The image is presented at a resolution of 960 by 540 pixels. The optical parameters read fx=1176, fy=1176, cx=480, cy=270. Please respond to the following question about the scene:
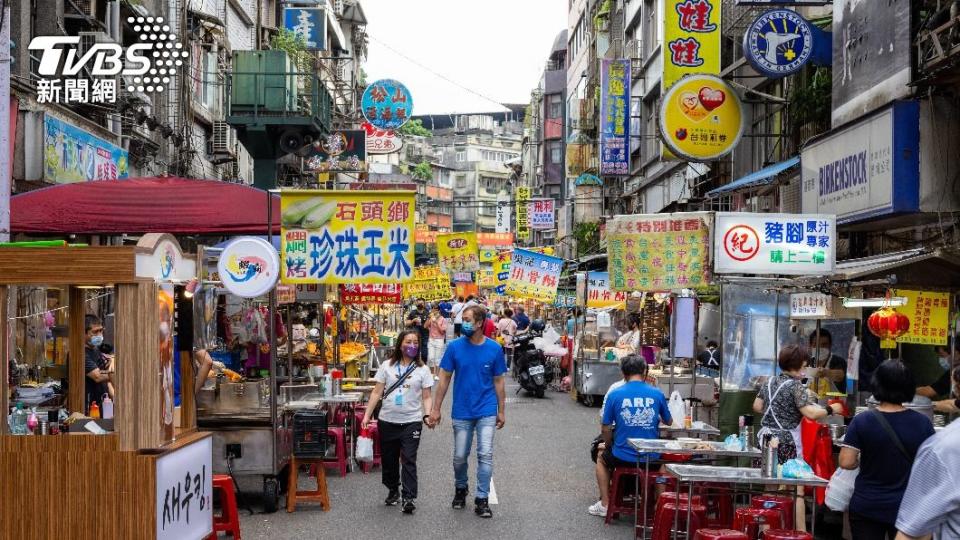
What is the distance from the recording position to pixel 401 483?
11.9 m

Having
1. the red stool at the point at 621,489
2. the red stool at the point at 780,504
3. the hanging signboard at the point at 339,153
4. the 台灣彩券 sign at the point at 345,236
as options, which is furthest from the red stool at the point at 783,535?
the hanging signboard at the point at 339,153

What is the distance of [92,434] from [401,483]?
485cm

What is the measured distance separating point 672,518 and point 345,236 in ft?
15.6

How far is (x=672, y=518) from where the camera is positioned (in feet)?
32.2

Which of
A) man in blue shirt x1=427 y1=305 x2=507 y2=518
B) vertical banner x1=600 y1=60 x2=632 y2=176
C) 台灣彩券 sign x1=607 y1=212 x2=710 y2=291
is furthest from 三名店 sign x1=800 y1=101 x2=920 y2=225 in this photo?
vertical banner x1=600 y1=60 x2=632 y2=176

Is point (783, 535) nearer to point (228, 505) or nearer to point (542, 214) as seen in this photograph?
point (228, 505)

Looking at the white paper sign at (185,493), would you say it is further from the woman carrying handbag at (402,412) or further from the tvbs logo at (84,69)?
the tvbs logo at (84,69)

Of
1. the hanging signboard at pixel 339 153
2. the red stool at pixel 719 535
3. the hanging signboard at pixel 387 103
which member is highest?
the hanging signboard at pixel 387 103

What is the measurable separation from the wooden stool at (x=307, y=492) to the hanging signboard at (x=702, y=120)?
1207 cm

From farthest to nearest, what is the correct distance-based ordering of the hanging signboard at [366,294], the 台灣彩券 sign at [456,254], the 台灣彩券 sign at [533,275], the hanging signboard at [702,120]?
the 台灣彩券 sign at [456,254] → the 台灣彩券 sign at [533,275] → the hanging signboard at [366,294] → the hanging signboard at [702,120]

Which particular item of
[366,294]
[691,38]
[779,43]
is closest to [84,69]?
[366,294]

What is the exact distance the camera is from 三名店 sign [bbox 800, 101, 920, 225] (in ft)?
49.7

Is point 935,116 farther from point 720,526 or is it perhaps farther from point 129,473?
point 129,473

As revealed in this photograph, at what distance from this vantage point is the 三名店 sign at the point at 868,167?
15.1 m
